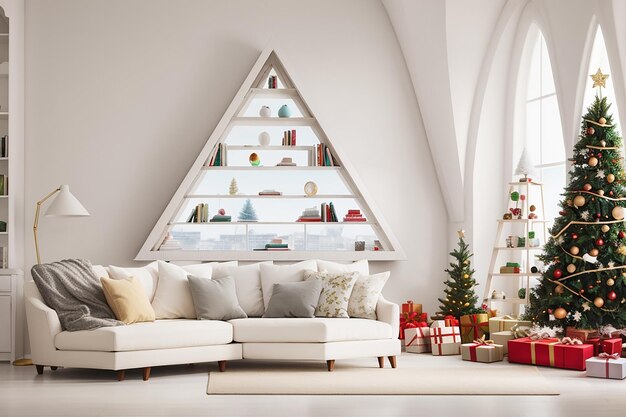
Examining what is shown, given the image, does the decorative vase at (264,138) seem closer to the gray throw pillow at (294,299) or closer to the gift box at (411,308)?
the gray throw pillow at (294,299)

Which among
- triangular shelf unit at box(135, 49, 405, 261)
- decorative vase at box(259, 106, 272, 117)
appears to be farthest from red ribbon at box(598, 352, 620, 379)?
decorative vase at box(259, 106, 272, 117)

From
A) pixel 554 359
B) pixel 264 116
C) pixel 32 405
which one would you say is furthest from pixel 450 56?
pixel 32 405

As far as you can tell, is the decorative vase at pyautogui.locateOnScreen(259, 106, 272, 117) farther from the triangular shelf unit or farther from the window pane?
the window pane

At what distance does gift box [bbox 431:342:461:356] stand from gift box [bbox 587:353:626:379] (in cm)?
150

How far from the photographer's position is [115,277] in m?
6.33

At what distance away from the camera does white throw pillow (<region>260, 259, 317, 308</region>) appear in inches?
262

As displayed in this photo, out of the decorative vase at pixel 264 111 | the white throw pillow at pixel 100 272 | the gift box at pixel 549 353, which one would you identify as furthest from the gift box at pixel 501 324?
the white throw pillow at pixel 100 272

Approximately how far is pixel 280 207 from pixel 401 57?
1989mm

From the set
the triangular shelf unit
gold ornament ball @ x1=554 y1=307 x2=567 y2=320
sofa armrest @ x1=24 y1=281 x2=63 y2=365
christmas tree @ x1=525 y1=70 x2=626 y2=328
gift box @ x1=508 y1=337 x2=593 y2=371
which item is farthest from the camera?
the triangular shelf unit

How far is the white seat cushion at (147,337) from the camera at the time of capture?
5.64m

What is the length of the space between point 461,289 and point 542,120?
181 cm

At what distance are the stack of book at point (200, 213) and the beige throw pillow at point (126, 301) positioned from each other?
4.94 ft

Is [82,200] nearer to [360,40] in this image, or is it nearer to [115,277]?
[115,277]

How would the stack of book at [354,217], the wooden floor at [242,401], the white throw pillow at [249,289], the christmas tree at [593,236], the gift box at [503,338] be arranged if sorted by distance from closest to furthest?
the wooden floor at [242,401], the christmas tree at [593,236], the white throw pillow at [249,289], the gift box at [503,338], the stack of book at [354,217]
